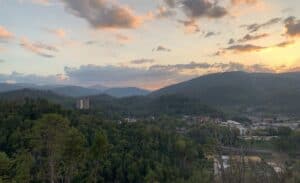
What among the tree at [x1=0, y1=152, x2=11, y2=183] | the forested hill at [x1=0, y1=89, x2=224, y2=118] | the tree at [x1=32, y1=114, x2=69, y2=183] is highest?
the tree at [x1=32, y1=114, x2=69, y2=183]

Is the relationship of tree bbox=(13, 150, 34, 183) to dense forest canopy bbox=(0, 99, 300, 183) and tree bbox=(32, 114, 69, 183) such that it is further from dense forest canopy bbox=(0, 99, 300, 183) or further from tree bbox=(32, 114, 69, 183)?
tree bbox=(32, 114, 69, 183)

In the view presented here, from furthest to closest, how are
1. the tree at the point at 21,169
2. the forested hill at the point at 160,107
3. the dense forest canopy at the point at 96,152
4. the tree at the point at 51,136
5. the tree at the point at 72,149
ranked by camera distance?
the forested hill at the point at 160,107
the tree at the point at 72,149
the dense forest canopy at the point at 96,152
the tree at the point at 51,136
the tree at the point at 21,169

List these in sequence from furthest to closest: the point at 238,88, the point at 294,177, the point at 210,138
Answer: the point at 238,88 → the point at 210,138 → the point at 294,177

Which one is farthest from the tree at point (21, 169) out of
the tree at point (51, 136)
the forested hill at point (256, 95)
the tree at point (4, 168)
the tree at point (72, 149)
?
the forested hill at point (256, 95)

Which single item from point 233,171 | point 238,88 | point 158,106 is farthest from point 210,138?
point 238,88

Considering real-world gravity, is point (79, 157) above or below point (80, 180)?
above

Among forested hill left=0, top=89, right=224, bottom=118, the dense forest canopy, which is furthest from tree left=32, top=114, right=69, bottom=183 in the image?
forested hill left=0, top=89, right=224, bottom=118

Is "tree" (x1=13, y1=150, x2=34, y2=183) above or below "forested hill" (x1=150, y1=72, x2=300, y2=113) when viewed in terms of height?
above

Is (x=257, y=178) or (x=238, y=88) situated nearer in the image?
(x=257, y=178)

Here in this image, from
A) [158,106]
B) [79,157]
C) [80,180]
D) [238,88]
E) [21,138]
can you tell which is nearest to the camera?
[79,157]

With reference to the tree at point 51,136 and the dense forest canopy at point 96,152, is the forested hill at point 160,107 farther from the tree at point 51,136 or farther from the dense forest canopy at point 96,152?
the tree at point 51,136

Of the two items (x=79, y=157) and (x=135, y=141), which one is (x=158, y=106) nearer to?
(x=135, y=141)
